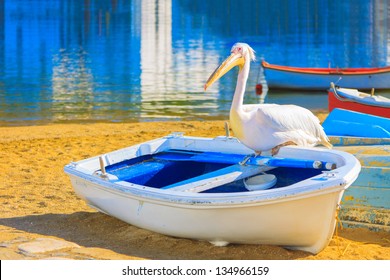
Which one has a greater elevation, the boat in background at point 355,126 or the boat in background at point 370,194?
the boat in background at point 355,126

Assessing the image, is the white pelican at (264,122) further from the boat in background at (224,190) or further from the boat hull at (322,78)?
the boat hull at (322,78)

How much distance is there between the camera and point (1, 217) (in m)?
8.07

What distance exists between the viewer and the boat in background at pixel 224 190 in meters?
6.38

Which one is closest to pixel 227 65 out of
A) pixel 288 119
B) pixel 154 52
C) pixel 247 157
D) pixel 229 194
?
pixel 288 119

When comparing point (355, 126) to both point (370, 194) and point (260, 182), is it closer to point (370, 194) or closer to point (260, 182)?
point (370, 194)

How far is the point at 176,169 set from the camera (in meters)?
8.12

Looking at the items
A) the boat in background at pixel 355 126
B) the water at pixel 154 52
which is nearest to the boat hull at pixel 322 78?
the water at pixel 154 52

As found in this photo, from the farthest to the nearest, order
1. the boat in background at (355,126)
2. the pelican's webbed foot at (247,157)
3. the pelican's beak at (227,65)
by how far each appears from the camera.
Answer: the boat in background at (355,126), the pelican's beak at (227,65), the pelican's webbed foot at (247,157)

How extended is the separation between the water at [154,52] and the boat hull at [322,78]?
0.31 metres

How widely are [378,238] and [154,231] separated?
2143 millimetres

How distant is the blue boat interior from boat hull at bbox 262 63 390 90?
44.7 ft

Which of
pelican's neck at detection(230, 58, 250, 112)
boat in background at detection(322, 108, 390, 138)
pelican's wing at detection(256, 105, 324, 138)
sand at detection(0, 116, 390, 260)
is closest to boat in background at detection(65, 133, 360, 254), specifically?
sand at detection(0, 116, 390, 260)

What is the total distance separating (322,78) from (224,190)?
14478 mm

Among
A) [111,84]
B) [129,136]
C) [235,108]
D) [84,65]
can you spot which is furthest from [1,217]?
[84,65]
